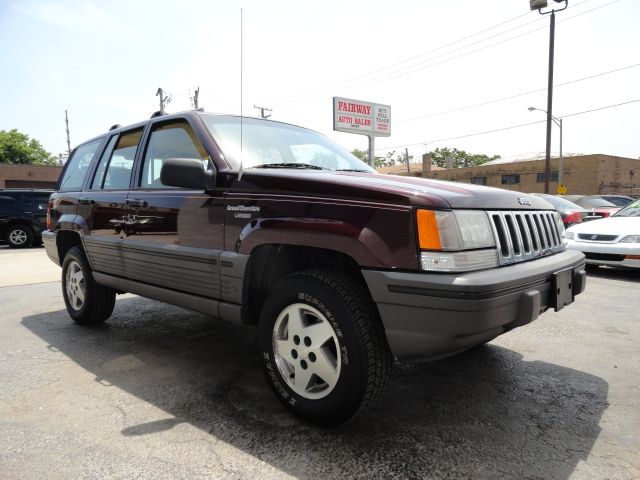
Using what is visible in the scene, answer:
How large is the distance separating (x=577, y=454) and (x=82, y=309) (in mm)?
4060

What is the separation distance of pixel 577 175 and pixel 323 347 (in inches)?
1646

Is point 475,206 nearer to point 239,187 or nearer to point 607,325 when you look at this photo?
point 239,187

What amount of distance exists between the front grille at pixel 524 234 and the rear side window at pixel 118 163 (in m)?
2.87

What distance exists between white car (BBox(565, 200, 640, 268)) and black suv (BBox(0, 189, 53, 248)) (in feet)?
42.8

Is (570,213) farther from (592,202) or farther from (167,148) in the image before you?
(167,148)

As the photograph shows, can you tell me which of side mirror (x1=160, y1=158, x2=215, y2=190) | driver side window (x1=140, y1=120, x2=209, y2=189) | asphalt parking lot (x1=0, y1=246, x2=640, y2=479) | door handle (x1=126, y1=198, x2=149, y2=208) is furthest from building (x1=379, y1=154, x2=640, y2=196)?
side mirror (x1=160, y1=158, x2=215, y2=190)

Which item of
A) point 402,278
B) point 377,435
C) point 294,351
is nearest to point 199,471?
point 294,351

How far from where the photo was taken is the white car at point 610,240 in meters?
6.89

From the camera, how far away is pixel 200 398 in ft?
9.22

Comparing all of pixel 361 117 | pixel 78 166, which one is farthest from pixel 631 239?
pixel 361 117

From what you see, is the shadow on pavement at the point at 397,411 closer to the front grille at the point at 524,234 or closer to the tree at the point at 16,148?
the front grille at the point at 524,234

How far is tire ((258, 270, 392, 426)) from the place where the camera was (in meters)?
2.20

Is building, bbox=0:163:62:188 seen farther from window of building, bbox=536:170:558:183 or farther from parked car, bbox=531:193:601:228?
window of building, bbox=536:170:558:183

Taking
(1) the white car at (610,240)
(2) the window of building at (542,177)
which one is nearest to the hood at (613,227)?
(1) the white car at (610,240)
